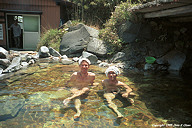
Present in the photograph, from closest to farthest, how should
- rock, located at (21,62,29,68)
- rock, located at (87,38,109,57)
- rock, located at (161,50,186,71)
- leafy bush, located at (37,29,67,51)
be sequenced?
1. rock, located at (21,62,29,68)
2. rock, located at (161,50,186,71)
3. rock, located at (87,38,109,57)
4. leafy bush, located at (37,29,67,51)

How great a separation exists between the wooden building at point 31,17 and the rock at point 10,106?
951 cm

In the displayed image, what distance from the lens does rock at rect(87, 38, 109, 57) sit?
31.4 ft

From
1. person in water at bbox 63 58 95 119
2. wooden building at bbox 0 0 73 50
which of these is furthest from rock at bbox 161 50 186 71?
wooden building at bbox 0 0 73 50

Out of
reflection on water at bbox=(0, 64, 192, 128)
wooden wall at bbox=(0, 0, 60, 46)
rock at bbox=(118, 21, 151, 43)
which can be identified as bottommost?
reflection on water at bbox=(0, 64, 192, 128)

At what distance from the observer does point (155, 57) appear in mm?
8602

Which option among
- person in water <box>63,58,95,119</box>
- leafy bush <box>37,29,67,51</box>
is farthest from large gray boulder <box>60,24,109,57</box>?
person in water <box>63,58,95,119</box>

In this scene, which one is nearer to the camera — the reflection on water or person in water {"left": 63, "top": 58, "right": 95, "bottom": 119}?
the reflection on water

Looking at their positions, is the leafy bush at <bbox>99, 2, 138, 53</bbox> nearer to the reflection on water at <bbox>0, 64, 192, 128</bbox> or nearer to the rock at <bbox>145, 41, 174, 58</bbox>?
the rock at <bbox>145, 41, 174, 58</bbox>

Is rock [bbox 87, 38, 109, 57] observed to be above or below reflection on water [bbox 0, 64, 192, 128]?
above

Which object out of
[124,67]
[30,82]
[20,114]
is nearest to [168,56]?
[124,67]

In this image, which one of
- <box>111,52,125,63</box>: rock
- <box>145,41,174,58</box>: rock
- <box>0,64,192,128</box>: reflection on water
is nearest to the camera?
<box>0,64,192,128</box>: reflection on water

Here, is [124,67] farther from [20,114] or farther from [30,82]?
[20,114]

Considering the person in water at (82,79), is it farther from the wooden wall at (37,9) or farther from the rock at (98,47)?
the wooden wall at (37,9)

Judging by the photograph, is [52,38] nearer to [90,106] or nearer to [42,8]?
[42,8]
